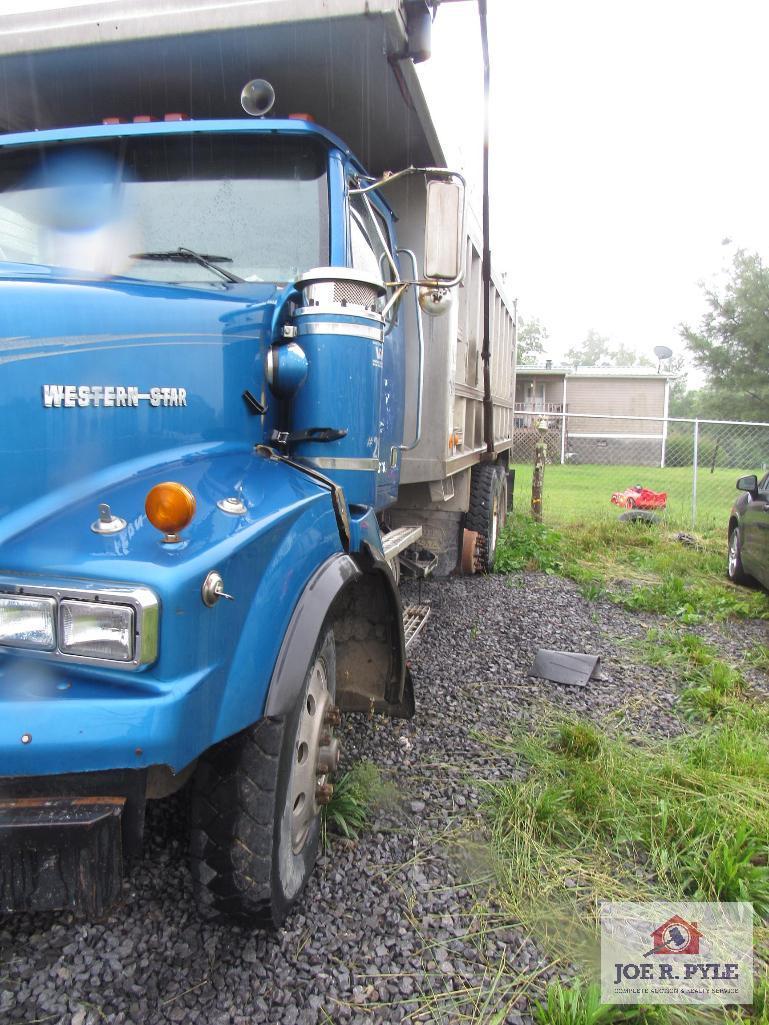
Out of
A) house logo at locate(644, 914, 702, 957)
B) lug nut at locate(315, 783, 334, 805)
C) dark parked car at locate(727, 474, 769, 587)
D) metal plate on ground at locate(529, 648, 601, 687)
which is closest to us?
house logo at locate(644, 914, 702, 957)

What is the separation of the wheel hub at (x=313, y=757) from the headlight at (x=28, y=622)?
2.66ft

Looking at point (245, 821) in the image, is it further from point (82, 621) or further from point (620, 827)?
point (620, 827)

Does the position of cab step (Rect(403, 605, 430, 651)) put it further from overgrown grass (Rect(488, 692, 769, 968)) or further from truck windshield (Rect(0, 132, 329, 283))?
truck windshield (Rect(0, 132, 329, 283))

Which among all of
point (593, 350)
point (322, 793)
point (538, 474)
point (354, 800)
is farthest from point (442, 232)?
point (593, 350)

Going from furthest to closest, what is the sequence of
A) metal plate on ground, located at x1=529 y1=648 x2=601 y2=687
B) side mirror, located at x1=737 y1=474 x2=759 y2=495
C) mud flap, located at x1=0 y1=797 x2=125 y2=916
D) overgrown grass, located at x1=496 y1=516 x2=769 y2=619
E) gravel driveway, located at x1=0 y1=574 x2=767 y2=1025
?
side mirror, located at x1=737 y1=474 x2=759 y2=495
overgrown grass, located at x1=496 y1=516 x2=769 y2=619
metal plate on ground, located at x1=529 y1=648 x2=601 y2=687
gravel driveway, located at x1=0 y1=574 x2=767 y2=1025
mud flap, located at x1=0 y1=797 x2=125 y2=916

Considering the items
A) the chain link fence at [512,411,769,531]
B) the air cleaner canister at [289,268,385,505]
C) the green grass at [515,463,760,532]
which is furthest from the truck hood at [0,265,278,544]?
the green grass at [515,463,760,532]

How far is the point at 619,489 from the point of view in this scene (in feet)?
50.8

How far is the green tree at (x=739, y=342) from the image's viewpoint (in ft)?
89.6

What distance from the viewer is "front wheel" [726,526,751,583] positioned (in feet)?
22.7

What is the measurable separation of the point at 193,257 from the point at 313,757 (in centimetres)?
194

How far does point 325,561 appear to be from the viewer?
221 centimetres

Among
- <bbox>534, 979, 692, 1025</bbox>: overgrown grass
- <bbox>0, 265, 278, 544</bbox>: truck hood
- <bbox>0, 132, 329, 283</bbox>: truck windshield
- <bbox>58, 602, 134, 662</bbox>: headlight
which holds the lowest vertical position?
<bbox>534, 979, 692, 1025</bbox>: overgrown grass

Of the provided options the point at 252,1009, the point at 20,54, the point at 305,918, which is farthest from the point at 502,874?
the point at 20,54

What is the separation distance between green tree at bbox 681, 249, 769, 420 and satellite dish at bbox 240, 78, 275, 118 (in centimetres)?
2860
